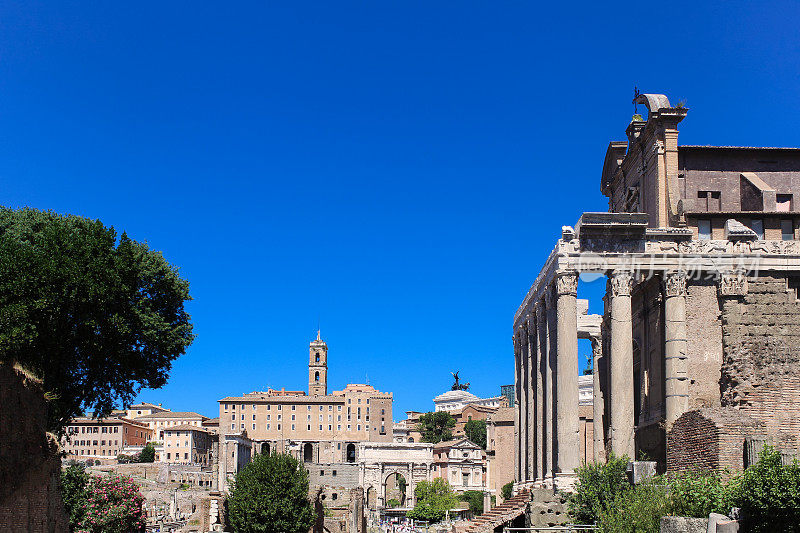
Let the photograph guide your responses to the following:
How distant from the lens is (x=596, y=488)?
2412 centimetres

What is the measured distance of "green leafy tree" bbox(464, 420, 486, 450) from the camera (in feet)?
404

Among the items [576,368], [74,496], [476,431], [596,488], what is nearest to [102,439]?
[476,431]

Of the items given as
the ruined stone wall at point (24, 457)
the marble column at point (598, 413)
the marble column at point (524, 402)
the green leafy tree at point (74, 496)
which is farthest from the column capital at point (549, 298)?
the ruined stone wall at point (24, 457)

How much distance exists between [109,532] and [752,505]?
21.3 metres

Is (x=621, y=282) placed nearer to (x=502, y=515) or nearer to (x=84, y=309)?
(x=502, y=515)

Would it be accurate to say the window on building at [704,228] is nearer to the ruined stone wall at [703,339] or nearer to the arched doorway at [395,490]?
the ruined stone wall at [703,339]

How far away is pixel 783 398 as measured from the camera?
854 inches

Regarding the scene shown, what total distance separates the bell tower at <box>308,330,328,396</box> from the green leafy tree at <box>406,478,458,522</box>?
65978 mm

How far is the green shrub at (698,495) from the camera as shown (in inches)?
634

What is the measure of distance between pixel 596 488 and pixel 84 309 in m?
16.8

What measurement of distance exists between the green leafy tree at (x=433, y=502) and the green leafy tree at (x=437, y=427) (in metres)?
48.4

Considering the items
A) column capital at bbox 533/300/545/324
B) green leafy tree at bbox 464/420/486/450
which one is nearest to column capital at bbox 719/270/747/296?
column capital at bbox 533/300/545/324

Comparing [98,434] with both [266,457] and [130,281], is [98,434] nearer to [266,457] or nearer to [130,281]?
[266,457]

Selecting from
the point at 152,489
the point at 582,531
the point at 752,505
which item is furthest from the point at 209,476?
the point at 752,505
